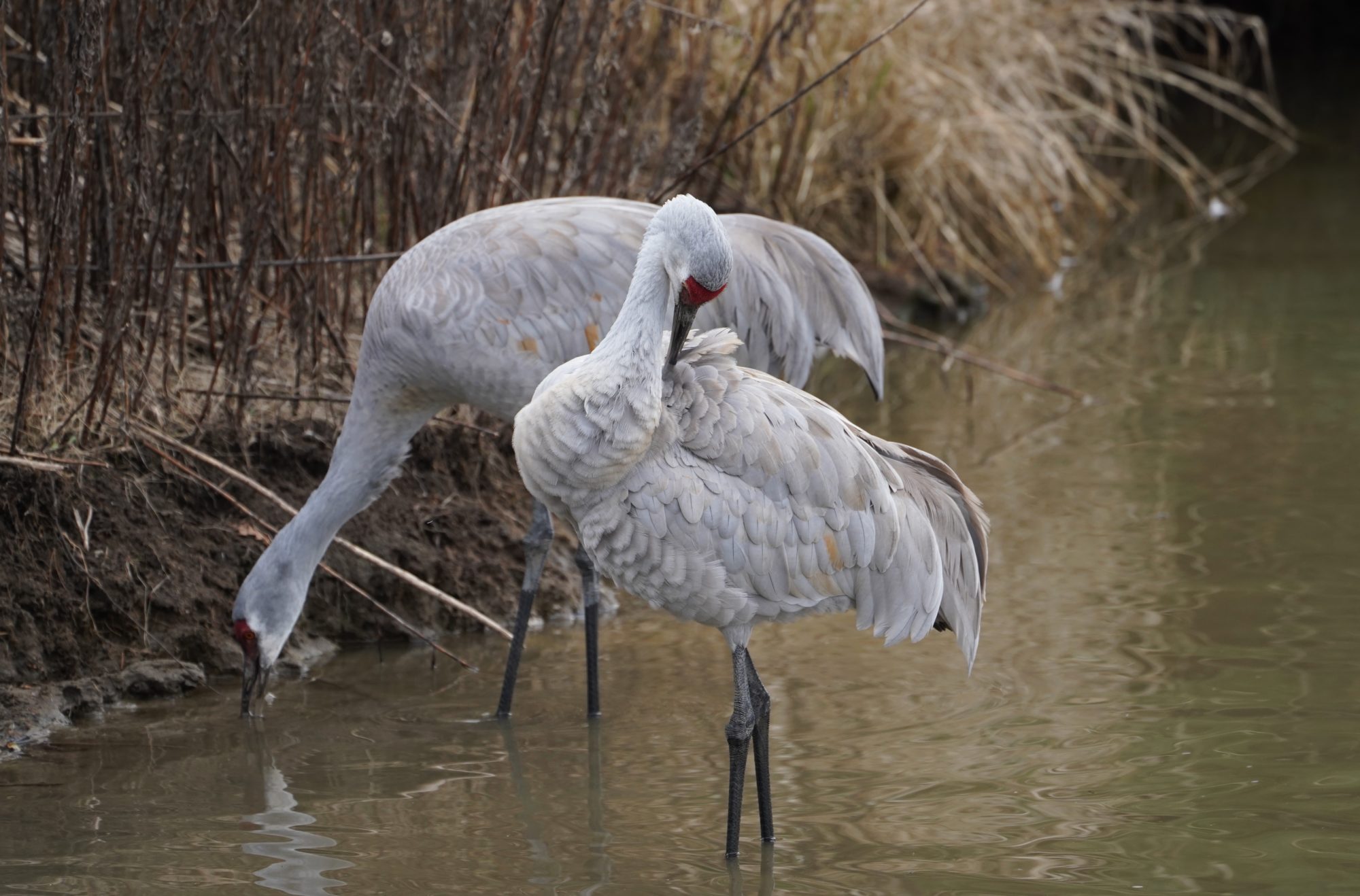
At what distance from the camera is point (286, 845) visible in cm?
407

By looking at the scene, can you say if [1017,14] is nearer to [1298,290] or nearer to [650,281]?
[1298,290]

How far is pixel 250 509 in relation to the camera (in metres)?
5.46

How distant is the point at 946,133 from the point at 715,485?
6436 millimetres

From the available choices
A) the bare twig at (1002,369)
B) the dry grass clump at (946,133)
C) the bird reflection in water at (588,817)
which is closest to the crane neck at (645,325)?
the bird reflection in water at (588,817)

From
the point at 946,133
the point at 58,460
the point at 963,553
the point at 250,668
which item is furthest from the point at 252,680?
the point at 946,133

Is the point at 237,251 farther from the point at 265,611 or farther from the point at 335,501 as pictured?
the point at 265,611

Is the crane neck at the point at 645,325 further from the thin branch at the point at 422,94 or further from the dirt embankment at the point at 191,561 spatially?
the dirt embankment at the point at 191,561

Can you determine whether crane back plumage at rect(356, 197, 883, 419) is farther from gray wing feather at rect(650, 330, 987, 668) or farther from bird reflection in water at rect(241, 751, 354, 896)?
bird reflection in water at rect(241, 751, 354, 896)

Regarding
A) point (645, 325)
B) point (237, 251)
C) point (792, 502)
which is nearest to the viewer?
point (645, 325)

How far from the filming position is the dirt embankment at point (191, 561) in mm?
4961

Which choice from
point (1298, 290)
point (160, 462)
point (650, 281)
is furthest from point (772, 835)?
point (1298, 290)

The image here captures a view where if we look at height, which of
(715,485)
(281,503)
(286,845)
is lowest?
(286,845)

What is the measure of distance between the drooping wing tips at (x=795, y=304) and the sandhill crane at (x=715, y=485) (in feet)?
3.38

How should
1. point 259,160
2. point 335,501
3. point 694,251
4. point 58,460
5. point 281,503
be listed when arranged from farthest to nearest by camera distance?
1. point 259,160
2. point 281,503
3. point 335,501
4. point 58,460
5. point 694,251
